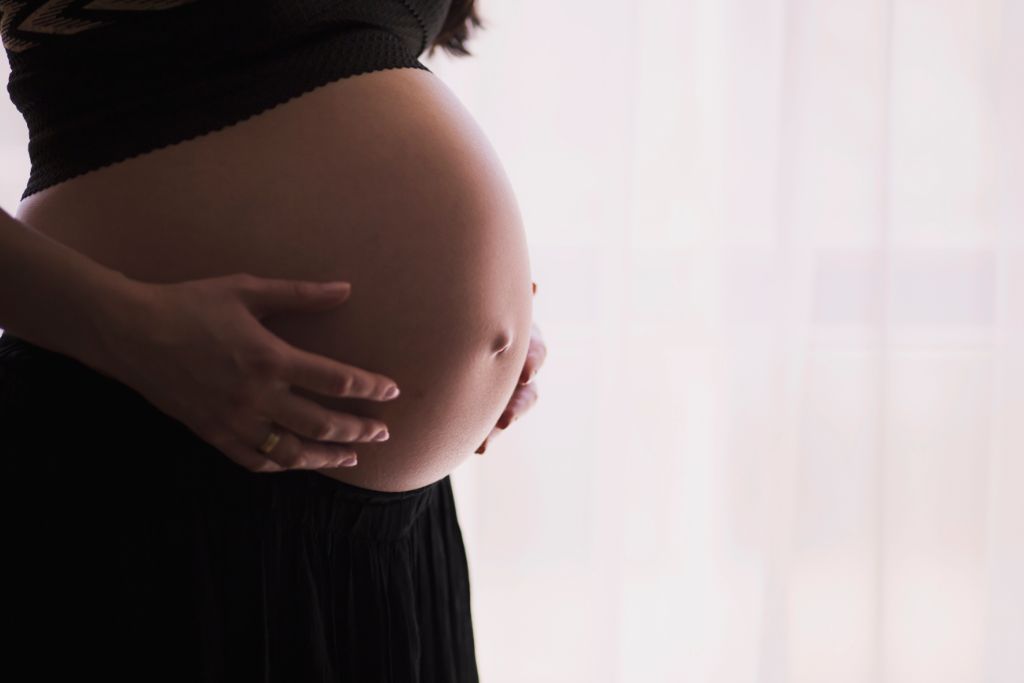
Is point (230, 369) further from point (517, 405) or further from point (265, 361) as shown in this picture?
point (517, 405)

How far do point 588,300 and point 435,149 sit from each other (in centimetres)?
85

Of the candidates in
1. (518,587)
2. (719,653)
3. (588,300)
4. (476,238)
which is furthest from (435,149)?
(719,653)

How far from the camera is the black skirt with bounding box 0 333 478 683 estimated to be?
0.54m

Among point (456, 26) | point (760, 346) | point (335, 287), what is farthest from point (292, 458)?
point (760, 346)

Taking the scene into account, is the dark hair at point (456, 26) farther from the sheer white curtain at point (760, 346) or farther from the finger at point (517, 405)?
the sheer white curtain at point (760, 346)

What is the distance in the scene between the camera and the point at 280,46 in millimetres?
628

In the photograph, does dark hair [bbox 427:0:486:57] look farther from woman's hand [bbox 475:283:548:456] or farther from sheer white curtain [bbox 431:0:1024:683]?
sheer white curtain [bbox 431:0:1024:683]

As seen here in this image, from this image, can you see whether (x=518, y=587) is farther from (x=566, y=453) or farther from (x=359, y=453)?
(x=359, y=453)

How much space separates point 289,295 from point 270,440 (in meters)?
0.09

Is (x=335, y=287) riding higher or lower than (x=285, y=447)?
higher

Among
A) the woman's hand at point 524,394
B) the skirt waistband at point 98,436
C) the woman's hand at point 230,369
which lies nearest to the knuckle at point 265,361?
the woman's hand at point 230,369

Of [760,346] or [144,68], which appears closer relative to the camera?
[144,68]

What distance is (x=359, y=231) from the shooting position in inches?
23.6

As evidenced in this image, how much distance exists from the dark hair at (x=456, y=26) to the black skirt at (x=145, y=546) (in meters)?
0.48
